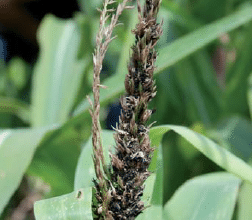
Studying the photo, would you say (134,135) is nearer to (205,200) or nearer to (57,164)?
(205,200)

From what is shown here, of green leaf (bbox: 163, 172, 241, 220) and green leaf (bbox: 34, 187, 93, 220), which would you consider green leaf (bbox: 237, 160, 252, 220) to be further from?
green leaf (bbox: 34, 187, 93, 220)

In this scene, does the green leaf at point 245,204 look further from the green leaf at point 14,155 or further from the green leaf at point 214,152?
the green leaf at point 14,155

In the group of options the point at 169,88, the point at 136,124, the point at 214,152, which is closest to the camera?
the point at 136,124

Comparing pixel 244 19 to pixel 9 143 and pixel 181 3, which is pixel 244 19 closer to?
pixel 181 3

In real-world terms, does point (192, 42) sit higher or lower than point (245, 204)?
higher


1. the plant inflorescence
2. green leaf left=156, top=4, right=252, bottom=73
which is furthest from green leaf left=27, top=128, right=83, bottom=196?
the plant inflorescence

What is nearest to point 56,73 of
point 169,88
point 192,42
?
point 169,88

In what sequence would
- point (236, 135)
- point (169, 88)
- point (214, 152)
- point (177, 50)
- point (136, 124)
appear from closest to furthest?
point (136, 124)
point (214, 152)
point (177, 50)
point (236, 135)
point (169, 88)
